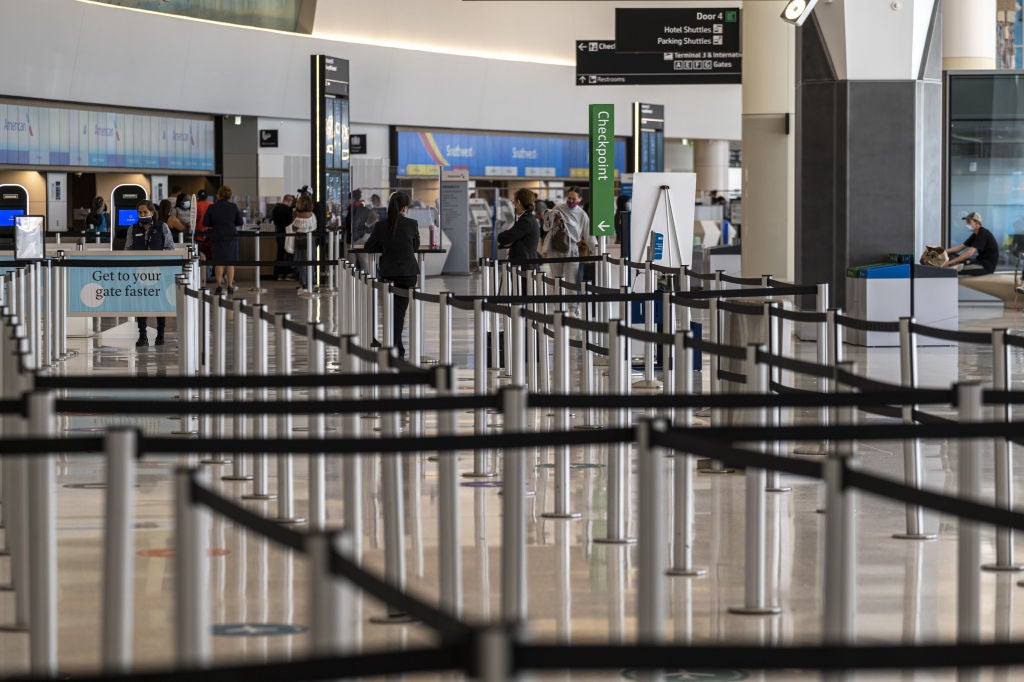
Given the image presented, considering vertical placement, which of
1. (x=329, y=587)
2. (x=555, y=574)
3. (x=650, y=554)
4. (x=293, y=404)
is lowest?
(x=555, y=574)

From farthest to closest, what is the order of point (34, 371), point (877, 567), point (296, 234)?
point (296, 234) < point (877, 567) < point (34, 371)

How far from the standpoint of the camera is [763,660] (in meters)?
2.70

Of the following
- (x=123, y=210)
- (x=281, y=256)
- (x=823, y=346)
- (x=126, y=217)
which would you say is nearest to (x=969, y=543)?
(x=823, y=346)

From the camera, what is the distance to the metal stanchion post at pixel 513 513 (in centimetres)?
521

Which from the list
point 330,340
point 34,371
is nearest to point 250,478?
point 330,340

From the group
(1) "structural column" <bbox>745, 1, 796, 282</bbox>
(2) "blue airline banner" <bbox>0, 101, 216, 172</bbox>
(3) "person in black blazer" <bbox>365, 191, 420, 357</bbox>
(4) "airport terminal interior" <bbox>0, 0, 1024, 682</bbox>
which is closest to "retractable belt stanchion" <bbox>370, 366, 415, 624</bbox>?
(4) "airport terminal interior" <bbox>0, 0, 1024, 682</bbox>

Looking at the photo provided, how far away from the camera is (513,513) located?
5.21 metres

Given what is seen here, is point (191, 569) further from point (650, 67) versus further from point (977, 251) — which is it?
point (650, 67)

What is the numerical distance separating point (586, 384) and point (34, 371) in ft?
19.6

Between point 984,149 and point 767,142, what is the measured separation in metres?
4.75

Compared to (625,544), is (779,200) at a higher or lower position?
higher

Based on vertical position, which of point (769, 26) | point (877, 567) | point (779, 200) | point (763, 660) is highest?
Answer: point (769, 26)

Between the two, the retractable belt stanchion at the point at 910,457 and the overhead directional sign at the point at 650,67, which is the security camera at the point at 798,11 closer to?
the retractable belt stanchion at the point at 910,457

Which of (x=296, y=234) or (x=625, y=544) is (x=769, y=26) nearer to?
(x=296, y=234)
